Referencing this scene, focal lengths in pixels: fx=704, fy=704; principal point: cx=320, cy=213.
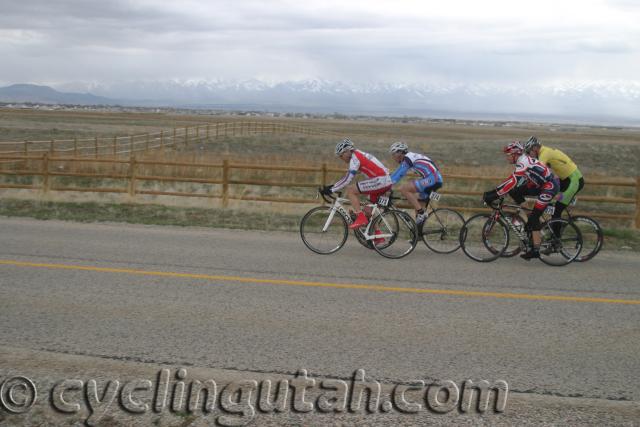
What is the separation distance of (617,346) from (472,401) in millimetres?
2101

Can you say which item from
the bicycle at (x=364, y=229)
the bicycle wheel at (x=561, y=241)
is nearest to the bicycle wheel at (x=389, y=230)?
the bicycle at (x=364, y=229)

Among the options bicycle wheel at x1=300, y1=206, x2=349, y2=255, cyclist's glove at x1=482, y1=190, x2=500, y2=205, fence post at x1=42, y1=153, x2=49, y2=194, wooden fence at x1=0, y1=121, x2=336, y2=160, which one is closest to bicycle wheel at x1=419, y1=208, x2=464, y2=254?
cyclist's glove at x1=482, y1=190, x2=500, y2=205

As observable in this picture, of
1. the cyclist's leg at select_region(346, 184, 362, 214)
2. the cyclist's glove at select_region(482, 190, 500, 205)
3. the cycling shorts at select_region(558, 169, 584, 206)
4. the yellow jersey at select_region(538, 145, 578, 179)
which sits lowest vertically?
the cyclist's leg at select_region(346, 184, 362, 214)

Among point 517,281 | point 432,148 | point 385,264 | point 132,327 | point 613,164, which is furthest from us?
point 432,148

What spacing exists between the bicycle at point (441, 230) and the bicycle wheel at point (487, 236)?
370mm

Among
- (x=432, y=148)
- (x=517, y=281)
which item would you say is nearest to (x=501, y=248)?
(x=517, y=281)

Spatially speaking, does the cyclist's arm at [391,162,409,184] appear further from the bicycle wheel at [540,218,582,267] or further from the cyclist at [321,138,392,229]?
the bicycle wheel at [540,218,582,267]

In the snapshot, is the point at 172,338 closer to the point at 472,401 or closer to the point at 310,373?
the point at 310,373

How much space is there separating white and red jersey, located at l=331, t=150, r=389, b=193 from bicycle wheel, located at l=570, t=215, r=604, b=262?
2961mm

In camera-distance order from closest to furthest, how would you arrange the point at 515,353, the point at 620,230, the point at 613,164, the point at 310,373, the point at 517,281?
1. the point at 310,373
2. the point at 515,353
3. the point at 517,281
4. the point at 620,230
5. the point at 613,164

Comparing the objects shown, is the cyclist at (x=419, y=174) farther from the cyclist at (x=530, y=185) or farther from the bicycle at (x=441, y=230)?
the cyclist at (x=530, y=185)

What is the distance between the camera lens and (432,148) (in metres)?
52.4

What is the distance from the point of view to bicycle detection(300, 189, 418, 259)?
10.6 metres

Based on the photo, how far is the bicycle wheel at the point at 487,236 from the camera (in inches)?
408
